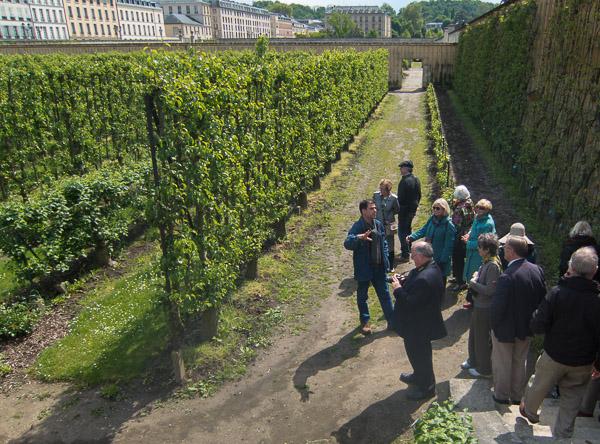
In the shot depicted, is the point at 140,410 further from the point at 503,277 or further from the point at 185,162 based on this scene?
the point at 503,277

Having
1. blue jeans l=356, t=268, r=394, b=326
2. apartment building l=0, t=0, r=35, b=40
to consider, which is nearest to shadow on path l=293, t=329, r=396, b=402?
blue jeans l=356, t=268, r=394, b=326

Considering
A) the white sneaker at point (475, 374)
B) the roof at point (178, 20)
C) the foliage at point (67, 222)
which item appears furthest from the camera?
the roof at point (178, 20)

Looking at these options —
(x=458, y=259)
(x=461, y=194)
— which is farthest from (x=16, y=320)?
(x=461, y=194)

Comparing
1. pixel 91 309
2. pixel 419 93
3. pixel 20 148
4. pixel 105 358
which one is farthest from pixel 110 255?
pixel 419 93

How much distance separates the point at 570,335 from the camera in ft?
14.8

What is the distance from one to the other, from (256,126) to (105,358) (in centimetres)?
491

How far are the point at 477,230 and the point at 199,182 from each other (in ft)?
14.1

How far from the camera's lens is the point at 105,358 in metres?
7.21

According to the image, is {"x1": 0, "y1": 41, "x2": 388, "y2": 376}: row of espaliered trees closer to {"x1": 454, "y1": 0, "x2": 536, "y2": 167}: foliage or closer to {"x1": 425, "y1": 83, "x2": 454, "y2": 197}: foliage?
{"x1": 425, "y1": 83, "x2": 454, "y2": 197}: foliage

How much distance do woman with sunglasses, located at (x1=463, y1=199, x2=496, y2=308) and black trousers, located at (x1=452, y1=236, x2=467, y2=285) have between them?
730 millimetres

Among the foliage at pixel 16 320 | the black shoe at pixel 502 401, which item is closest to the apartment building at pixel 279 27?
the foliage at pixel 16 320

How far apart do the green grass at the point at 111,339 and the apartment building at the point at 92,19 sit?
105 metres

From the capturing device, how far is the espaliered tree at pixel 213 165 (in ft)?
20.1

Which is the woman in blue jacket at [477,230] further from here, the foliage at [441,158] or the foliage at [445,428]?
the foliage at [441,158]
